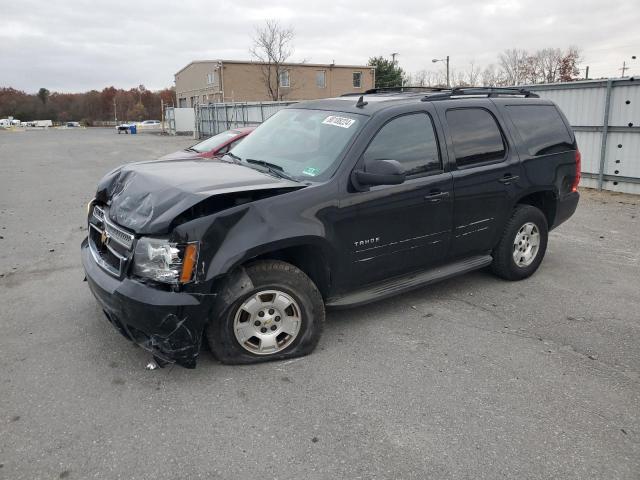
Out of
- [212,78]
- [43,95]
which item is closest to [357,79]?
[212,78]

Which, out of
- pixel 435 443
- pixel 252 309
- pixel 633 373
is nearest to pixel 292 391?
pixel 252 309

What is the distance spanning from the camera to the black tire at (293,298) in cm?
340

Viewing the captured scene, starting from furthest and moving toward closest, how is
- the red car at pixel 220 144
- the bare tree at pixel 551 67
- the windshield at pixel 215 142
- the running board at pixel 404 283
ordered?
the bare tree at pixel 551 67 → the windshield at pixel 215 142 → the red car at pixel 220 144 → the running board at pixel 404 283

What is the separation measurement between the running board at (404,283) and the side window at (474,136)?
949 mm

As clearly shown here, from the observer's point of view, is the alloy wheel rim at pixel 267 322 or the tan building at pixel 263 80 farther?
the tan building at pixel 263 80

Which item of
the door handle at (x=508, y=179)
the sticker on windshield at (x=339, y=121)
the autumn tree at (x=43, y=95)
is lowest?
the door handle at (x=508, y=179)

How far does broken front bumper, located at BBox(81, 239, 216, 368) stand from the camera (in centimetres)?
314

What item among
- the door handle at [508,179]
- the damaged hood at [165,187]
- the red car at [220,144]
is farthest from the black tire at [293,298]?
the red car at [220,144]

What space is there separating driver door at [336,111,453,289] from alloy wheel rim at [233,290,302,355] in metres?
0.56

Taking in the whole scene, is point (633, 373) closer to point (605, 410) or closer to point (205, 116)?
point (605, 410)

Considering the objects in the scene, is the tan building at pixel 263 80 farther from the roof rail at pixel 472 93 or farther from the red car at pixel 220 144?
the roof rail at pixel 472 93

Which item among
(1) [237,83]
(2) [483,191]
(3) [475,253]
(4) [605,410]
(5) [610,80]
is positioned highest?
(1) [237,83]

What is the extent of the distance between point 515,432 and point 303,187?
2.04m

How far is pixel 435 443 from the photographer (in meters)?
2.77
